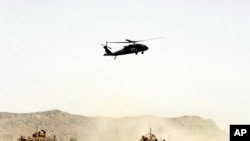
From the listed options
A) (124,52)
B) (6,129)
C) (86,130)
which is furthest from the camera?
(86,130)

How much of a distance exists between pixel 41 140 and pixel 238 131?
3240 cm

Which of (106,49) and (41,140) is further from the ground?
(106,49)

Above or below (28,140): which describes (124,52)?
above

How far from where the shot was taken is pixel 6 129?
185375 millimetres

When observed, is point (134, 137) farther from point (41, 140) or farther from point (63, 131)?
point (41, 140)

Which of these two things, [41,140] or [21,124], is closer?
[41,140]

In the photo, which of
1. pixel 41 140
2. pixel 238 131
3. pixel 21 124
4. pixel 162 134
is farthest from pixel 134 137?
pixel 238 131

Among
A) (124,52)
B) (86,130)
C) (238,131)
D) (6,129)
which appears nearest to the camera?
(238,131)

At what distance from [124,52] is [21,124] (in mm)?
144062

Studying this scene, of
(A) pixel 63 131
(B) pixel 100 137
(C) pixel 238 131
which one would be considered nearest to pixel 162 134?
(B) pixel 100 137

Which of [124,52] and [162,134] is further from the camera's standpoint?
[162,134]

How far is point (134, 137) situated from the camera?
18812cm

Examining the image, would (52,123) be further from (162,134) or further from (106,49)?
(106,49)

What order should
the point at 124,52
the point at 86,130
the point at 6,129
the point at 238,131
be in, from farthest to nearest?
the point at 86,130 < the point at 6,129 < the point at 124,52 < the point at 238,131
